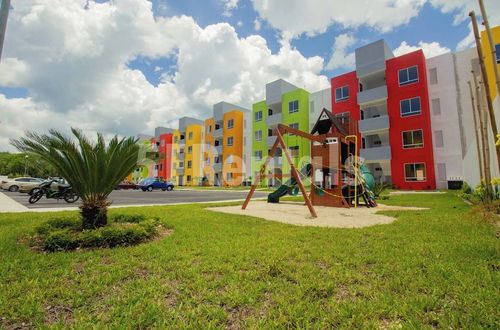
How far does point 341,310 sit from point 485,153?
10.8 metres

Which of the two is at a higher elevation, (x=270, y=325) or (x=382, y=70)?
(x=382, y=70)

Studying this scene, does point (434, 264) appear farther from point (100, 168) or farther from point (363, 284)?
point (100, 168)

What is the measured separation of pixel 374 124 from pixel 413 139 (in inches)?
148

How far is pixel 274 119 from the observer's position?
121 ft

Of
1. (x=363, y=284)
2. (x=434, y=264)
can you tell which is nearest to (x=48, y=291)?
(x=363, y=284)

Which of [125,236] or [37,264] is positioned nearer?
[37,264]

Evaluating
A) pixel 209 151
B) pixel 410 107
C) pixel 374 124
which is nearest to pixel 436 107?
pixel 410 107

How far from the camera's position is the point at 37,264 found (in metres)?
3.60

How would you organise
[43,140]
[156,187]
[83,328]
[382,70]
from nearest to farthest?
[83,328] < [43,140] < [382,70] < [156,187]

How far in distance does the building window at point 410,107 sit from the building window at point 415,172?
4899 mm

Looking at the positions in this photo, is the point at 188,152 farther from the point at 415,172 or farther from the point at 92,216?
the point at 92,216

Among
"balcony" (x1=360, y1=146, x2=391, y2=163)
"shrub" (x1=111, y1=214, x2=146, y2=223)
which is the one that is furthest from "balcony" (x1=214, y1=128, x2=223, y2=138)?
"shrub" (x1=111, y1=214, x2=146, y2=223)

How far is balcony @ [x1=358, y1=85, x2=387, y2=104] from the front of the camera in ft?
82.9

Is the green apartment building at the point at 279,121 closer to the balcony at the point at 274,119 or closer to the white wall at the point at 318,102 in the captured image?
the balcony at the point at 274,119
